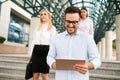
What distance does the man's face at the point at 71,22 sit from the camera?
2365 millimetres

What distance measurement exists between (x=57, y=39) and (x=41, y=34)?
2.51 meters

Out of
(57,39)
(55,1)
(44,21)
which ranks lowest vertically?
(57,39)

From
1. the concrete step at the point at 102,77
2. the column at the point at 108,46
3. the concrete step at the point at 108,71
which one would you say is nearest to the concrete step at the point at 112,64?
the concrete step at the point at 108,71

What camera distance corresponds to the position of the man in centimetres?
240

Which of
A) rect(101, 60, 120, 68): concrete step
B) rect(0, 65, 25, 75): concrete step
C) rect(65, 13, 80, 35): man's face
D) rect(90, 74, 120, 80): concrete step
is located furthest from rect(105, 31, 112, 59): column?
rect(65, 13, 80, 35): man's face

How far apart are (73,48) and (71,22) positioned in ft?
0.91

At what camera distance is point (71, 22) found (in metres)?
2.37

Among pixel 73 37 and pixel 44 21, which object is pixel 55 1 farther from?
pixel 73 37

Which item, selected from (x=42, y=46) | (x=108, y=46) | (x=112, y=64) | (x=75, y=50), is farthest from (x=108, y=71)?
(x=108, y=46)

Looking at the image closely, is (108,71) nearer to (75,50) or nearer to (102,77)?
(102,77)

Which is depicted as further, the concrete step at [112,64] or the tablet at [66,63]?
the concrete step at [112,64]

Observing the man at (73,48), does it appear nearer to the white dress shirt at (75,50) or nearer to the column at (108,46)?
the white dress shirt at (75,50)

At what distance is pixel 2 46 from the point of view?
14945 millimetres

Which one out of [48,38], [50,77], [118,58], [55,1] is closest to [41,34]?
[48,38]
